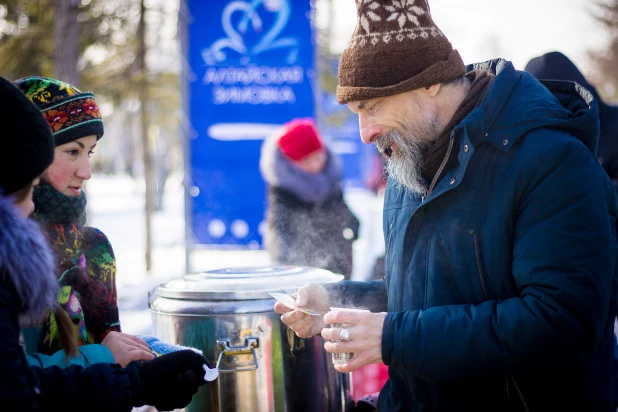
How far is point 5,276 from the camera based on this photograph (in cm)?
137

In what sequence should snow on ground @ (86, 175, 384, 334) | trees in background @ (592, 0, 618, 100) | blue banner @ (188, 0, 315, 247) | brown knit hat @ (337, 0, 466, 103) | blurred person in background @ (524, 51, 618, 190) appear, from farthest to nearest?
trees in background @ (592, 0, 618, 100), snow on ground @ (86, 175, 384, 334), blue banner @ (188, 0, 315, 247), blurred person in background @ (524, 51, 618, 190), brown knit hat @ (337, 0, 466, 103)

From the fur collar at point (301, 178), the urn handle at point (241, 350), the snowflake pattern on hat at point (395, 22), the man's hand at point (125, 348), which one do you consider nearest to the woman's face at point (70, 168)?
the man's hand at point (125, 348)

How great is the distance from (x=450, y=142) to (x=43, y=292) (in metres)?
1.18

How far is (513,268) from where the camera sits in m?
1.61

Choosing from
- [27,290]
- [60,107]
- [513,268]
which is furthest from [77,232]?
[513,268]

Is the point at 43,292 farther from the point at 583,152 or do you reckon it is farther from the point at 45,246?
the point at 583,152

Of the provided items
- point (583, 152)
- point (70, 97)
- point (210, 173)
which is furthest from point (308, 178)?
point (583, 152)

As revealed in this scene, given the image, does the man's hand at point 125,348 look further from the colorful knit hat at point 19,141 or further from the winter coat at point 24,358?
the colorful knit hat at point 19,141

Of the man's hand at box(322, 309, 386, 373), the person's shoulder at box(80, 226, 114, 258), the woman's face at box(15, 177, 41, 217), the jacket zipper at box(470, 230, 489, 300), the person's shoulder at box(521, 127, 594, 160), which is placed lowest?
the man's hand at box(322, 309, 386, 373)

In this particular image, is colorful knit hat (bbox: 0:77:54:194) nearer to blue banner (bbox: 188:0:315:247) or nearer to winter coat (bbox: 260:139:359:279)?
winter coat (bbox: 260:139:359:279)

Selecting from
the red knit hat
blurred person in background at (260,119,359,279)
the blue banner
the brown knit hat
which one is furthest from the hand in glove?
the blue banner

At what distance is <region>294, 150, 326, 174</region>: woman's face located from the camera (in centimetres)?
502

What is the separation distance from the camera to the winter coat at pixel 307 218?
4840mm

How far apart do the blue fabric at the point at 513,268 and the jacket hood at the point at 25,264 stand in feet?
2.95
